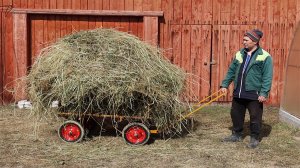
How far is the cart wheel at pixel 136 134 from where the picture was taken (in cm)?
669

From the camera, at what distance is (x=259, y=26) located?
10.5 meters

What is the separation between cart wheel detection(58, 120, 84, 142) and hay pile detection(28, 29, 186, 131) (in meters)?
0.23

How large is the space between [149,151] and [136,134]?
40cm

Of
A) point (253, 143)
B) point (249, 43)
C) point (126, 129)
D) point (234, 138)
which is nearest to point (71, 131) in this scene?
point (126, 129)

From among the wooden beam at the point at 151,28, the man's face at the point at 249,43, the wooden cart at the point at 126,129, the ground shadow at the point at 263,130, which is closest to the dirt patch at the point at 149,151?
the ground shadow at the point at 263,130

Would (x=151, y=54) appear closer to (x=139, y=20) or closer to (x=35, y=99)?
(x=35, y=99)

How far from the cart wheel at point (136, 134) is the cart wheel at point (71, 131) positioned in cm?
66

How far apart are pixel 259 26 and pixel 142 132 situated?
501cm

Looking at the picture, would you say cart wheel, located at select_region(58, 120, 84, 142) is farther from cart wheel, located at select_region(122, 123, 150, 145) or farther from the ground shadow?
the ground shadow

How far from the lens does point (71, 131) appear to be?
22.2 ft

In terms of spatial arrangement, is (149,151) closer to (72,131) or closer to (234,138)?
(72,131)

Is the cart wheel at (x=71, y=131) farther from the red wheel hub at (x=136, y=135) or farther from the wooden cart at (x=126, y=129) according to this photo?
the red wheel hub at (x=136, y=135)

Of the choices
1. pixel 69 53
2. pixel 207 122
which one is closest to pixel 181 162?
pixel 69 53

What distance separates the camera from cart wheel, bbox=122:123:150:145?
669 centimetres
